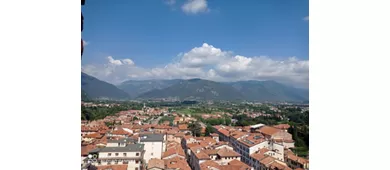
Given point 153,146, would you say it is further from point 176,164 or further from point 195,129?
point 195,129

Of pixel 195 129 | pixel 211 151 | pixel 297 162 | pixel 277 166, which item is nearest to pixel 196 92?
pixel 195 129

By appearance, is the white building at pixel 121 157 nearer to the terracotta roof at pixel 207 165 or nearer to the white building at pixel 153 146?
the white building at pixel 153 146

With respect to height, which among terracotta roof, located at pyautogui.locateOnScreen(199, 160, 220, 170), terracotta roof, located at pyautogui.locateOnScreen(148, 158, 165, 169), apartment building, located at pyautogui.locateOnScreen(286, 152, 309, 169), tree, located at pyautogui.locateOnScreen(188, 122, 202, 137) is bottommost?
tree, located at pyautogui.locateOnScreen(188, 122, 202, 137)

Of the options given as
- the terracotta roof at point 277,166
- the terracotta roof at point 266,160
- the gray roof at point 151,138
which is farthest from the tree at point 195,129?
the terracotta roof at point 277,166

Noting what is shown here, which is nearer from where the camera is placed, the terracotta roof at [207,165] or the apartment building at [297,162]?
the terracotta roof at [207,165]

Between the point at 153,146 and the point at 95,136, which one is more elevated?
the point at 153,146

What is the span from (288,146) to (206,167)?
14.5 ft

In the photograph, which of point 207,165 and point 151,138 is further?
point 151,138

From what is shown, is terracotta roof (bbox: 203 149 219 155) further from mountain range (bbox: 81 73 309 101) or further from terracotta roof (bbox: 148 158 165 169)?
mountain range (bbox: 81 73 309 101)

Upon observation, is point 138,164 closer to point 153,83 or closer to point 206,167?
point 206,167

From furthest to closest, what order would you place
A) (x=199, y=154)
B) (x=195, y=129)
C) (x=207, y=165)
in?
(x=195, y=129) < (x=199, y=154) < (x=207, y=165)

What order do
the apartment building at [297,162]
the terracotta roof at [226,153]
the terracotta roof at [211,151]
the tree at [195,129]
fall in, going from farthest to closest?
the tree at [195,129] → the terracotta roof at [211,151] → the terracotta roof at [226,153] → the apartment building at [297,162]

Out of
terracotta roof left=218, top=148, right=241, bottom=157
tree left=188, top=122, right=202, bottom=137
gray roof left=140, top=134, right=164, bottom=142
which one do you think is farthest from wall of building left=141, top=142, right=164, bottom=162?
tree left=188, top=122, right=202, bottom=137
